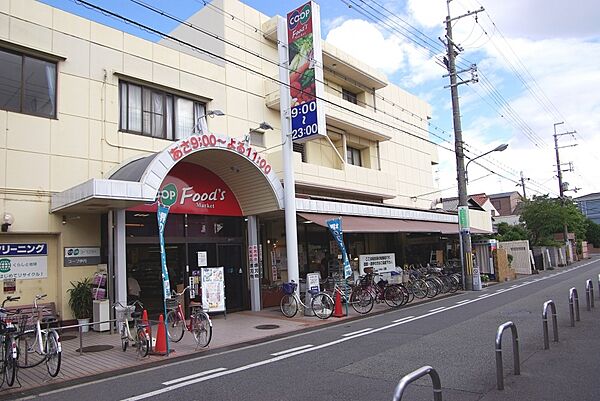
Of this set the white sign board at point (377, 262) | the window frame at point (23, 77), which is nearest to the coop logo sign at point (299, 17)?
the window frame at point (23, 77)

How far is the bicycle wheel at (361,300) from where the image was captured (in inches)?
618

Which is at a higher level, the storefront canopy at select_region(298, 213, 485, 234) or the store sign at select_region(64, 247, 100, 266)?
the storefront canopy at select_region(298, 213, 485, 234)

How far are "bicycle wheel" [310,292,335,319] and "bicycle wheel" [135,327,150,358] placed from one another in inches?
232

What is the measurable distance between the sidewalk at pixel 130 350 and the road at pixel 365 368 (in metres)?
0.37

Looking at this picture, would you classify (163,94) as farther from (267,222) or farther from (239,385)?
(239,385)

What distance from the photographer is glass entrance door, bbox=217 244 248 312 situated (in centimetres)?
1658

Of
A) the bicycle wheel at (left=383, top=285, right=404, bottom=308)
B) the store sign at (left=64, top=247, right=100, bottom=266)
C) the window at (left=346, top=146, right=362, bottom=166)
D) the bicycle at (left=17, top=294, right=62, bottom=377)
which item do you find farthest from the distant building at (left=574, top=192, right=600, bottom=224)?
the bicycle at (left=17, top=294, right=62, bottom=377)

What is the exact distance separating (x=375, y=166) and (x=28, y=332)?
22.2 meters

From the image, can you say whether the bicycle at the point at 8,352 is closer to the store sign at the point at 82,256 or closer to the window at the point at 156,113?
the store sign at the point at 82,256

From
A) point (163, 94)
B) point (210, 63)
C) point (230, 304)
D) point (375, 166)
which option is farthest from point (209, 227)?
point (375, 166)

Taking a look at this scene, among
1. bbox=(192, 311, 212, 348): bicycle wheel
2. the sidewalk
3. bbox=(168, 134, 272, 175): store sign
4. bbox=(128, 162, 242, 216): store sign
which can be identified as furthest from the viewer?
bbox=(128, 162, 242, 216): store sign

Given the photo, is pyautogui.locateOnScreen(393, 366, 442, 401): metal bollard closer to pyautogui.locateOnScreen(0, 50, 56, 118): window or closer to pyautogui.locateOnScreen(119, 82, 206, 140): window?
pyautogui.locateOnScreen(119, 82, 206, 140): window

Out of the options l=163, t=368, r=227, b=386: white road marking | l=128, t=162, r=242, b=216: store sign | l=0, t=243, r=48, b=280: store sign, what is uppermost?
l=128, t=162, r=242, b=216: store sign

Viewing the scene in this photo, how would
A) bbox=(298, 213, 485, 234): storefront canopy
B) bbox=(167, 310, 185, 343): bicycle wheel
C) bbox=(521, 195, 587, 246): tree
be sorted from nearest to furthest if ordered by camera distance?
bbox=(167, 310, 185, 343): bicycle wheel
bbox=(298, 213, 485, 234): storefront canopy
bbox=(521, 195, 587, 246): tree
